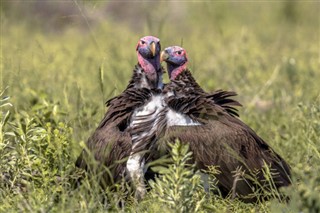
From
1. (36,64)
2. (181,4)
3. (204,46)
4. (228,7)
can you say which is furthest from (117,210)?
(181,4)

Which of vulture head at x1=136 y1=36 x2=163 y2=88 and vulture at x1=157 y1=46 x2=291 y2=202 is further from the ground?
vulture head at x1=136 y1=36 x2=163 y2=88

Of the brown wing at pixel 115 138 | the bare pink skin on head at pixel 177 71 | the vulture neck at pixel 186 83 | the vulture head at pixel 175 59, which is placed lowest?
the brown wing at pixel 115 138

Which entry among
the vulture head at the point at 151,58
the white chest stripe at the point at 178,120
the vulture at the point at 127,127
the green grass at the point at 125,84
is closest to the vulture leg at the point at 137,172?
the vulture at the point at 127,127

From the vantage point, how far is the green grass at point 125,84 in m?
4.88

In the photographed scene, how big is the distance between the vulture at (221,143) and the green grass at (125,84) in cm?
14

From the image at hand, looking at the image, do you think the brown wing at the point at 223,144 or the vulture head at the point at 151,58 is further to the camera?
the vulture head at the point at 151,58

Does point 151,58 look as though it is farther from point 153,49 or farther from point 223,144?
point 223,144

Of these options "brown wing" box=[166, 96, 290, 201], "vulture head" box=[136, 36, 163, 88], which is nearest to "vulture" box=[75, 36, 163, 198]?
"vulture head" box=[136, 36, 163, 88]

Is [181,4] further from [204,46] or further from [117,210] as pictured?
[117,210]

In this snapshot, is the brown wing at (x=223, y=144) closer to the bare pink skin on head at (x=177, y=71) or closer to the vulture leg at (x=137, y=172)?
the vulture leg at (x=137, y=172)

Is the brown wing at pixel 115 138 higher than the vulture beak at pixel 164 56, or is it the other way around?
the vulture beak at pixel 164 56

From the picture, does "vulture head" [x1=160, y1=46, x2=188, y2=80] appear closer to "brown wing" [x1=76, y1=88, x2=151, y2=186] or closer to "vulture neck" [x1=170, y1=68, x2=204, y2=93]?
"vulture neck" [x1=170, y1=68, x2=204, y2=93]

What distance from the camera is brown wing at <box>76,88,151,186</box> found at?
5434 millimetres

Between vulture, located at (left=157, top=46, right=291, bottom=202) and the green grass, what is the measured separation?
144 mm
